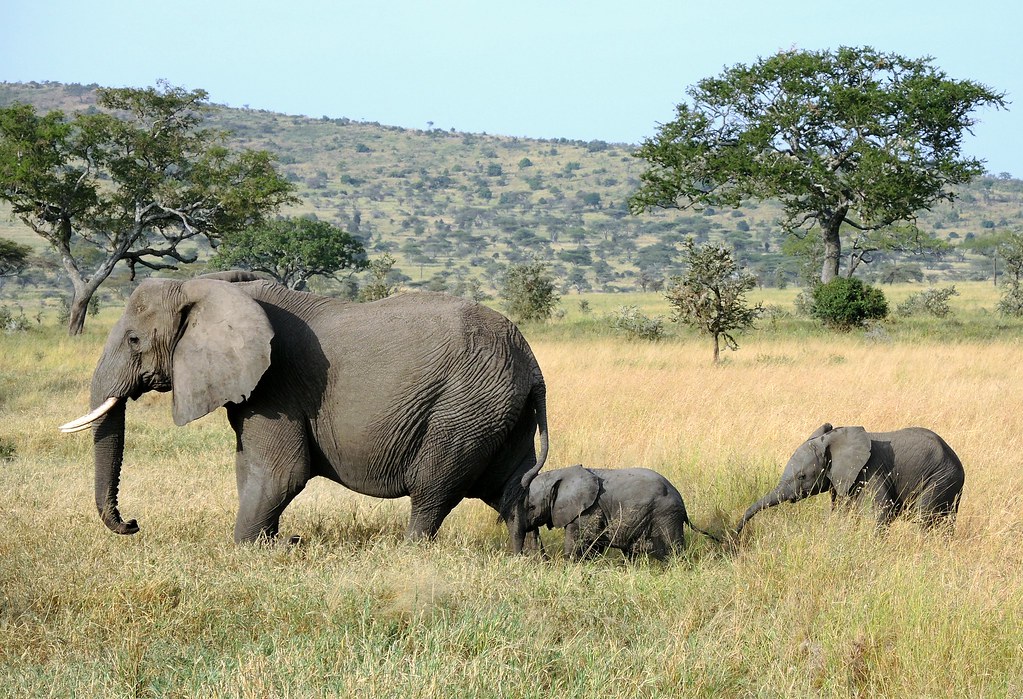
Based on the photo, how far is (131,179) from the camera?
2769 cm

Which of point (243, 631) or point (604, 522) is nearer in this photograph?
point (243, 631)

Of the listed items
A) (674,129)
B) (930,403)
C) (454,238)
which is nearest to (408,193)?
(454,238)

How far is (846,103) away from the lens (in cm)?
2675

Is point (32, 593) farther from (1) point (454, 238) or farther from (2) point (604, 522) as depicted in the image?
(1) point (454, 238)

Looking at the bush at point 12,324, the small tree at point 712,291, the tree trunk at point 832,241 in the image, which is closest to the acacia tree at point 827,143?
the tree trunk at point 832,241

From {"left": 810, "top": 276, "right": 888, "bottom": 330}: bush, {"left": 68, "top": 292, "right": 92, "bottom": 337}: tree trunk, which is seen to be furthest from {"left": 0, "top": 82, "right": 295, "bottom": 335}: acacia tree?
{"left": 810, "top": 276, "right": 888, "bottom": 330}: bush

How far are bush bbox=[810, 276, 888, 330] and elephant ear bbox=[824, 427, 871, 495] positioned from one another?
1851 centimetres

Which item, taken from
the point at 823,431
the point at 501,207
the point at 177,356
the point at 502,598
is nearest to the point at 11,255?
the point at 177,356

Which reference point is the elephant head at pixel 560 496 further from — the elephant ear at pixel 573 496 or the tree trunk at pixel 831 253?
the tree trunk at pixel 831 253

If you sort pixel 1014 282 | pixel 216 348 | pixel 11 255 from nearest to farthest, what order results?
pixel 216 348
pixel 1014 282
pixel 11 255

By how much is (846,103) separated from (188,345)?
78.1ft

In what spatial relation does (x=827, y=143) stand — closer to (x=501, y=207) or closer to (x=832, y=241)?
(x=832, y=241)

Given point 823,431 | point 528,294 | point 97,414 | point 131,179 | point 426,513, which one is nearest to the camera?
point 426,513

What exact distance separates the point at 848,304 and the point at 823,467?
61.4ft
